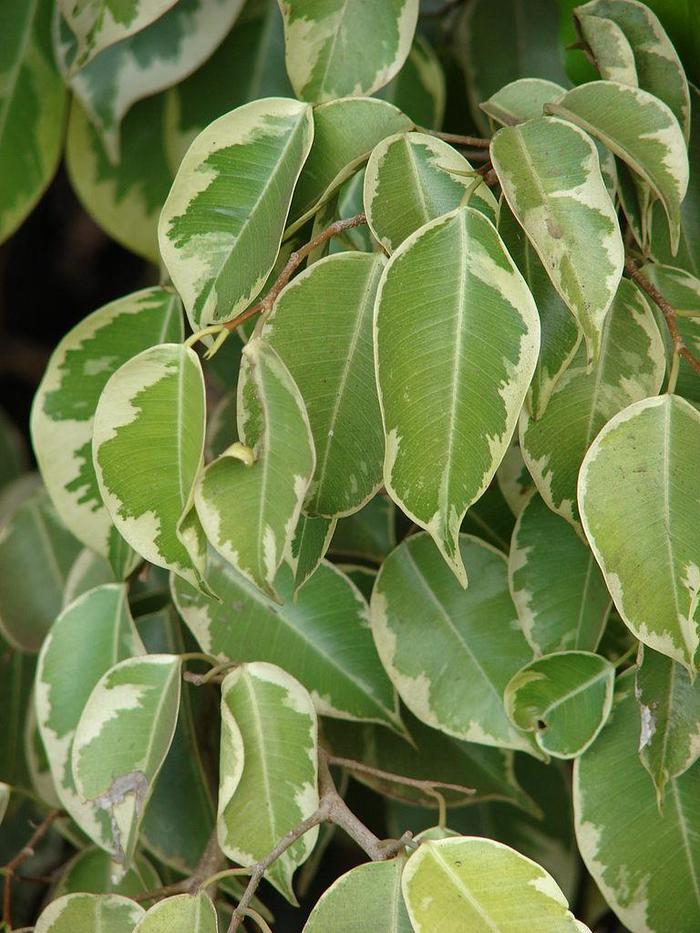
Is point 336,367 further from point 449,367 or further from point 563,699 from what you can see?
point 563,699

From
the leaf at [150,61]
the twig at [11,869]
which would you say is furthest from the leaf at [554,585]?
the leaf at [150,61]

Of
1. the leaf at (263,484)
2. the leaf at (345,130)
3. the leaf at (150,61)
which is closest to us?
the leaf at (263,484)

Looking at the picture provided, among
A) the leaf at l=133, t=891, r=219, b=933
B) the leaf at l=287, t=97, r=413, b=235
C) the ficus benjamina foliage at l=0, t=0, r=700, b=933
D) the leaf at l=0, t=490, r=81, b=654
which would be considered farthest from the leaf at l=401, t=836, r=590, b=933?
the leaf at l=0, t=490, r=81, b=654

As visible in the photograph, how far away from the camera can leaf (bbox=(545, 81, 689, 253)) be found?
477 millimetres

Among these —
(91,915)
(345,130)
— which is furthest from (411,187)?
(91,915)

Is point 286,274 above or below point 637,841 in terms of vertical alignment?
above

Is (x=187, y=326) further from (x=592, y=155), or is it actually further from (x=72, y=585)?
(x=592, y=155)

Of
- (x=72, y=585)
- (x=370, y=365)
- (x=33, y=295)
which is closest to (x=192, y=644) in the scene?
(x=72, y=585)

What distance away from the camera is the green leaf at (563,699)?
1.76 ft

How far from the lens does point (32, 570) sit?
85cm

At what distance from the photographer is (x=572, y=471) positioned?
0.50 metres

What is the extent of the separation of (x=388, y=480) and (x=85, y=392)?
27cm

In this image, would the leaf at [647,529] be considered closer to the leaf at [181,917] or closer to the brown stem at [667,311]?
the brown stem at [667,311]

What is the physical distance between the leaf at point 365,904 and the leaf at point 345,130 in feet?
1.10
